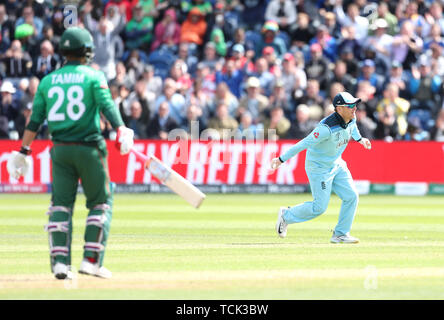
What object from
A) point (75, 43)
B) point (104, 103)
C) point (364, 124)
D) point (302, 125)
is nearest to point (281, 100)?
point (302, 125)

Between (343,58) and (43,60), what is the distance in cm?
751

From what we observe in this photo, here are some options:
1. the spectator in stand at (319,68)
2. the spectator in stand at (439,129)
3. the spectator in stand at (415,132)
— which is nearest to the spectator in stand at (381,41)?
the spectator in stand at (319,68)

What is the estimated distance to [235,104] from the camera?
24.8m

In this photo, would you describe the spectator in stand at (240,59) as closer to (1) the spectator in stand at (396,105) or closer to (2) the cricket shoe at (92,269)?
(1) the spectator in stand at (396,105)

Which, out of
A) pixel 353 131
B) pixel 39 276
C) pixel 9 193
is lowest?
pixel 9 193

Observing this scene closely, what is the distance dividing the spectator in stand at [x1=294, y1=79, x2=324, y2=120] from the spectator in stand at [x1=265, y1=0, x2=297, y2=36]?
2.96 meters

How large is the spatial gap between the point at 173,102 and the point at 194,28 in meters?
3.15

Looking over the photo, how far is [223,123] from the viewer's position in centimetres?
2419

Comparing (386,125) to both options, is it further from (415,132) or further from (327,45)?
(327,45)

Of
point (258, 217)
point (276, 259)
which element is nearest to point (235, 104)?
point (258, 217)

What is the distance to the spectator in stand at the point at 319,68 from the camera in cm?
2545

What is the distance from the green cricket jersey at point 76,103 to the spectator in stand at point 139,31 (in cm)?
1800
